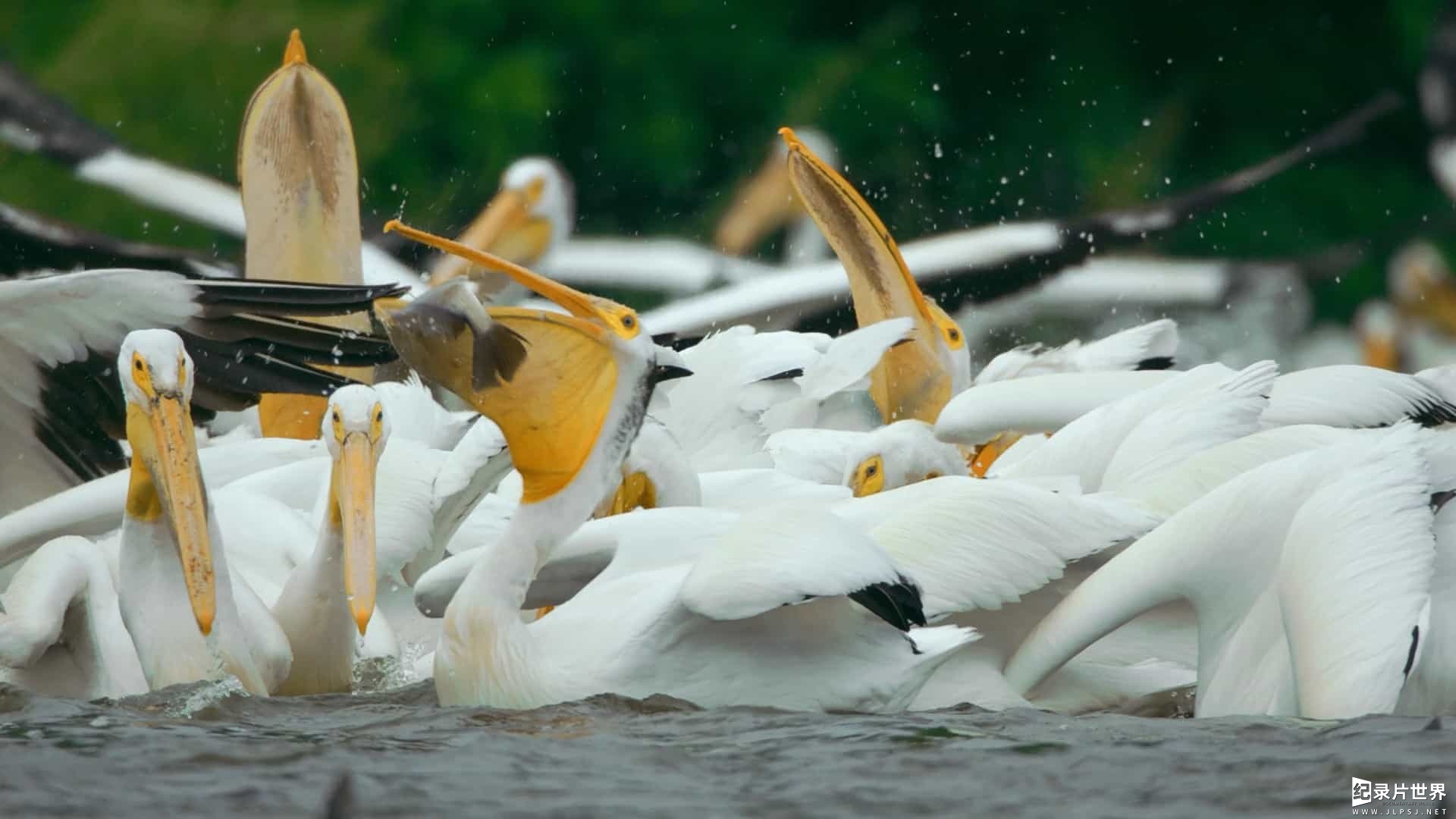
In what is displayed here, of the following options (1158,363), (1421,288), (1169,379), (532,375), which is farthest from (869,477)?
(1421,288)

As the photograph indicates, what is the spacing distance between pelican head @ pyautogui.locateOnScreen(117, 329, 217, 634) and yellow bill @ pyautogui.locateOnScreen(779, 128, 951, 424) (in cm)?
202

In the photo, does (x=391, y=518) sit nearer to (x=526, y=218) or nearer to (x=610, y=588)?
(x=610, y=588)

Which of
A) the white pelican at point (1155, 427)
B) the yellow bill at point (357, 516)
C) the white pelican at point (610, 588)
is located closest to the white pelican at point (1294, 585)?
the white pelican at point (610, 588)

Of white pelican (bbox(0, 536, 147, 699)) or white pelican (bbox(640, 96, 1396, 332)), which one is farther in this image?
white pelican (bbox(640, 96, 1396, 332))

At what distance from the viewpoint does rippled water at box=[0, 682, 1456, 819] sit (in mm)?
2812

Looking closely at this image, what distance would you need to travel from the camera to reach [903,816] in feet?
9.10

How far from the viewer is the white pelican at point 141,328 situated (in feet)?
12.9

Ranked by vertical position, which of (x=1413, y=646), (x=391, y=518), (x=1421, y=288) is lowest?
(x=1413, y=646)

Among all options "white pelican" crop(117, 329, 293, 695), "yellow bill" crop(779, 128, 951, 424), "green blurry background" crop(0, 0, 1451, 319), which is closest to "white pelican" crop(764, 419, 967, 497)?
"yellow bill" crop(779, 128, 951, 424)

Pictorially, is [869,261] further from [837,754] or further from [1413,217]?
[1413,217]

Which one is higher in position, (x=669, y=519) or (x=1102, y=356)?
(x=1102, y=356)

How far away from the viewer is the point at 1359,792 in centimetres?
283

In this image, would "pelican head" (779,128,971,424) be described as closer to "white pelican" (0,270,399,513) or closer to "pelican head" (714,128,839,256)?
"white pelican" (0,270,399,513)

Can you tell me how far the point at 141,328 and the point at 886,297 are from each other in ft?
6.08
